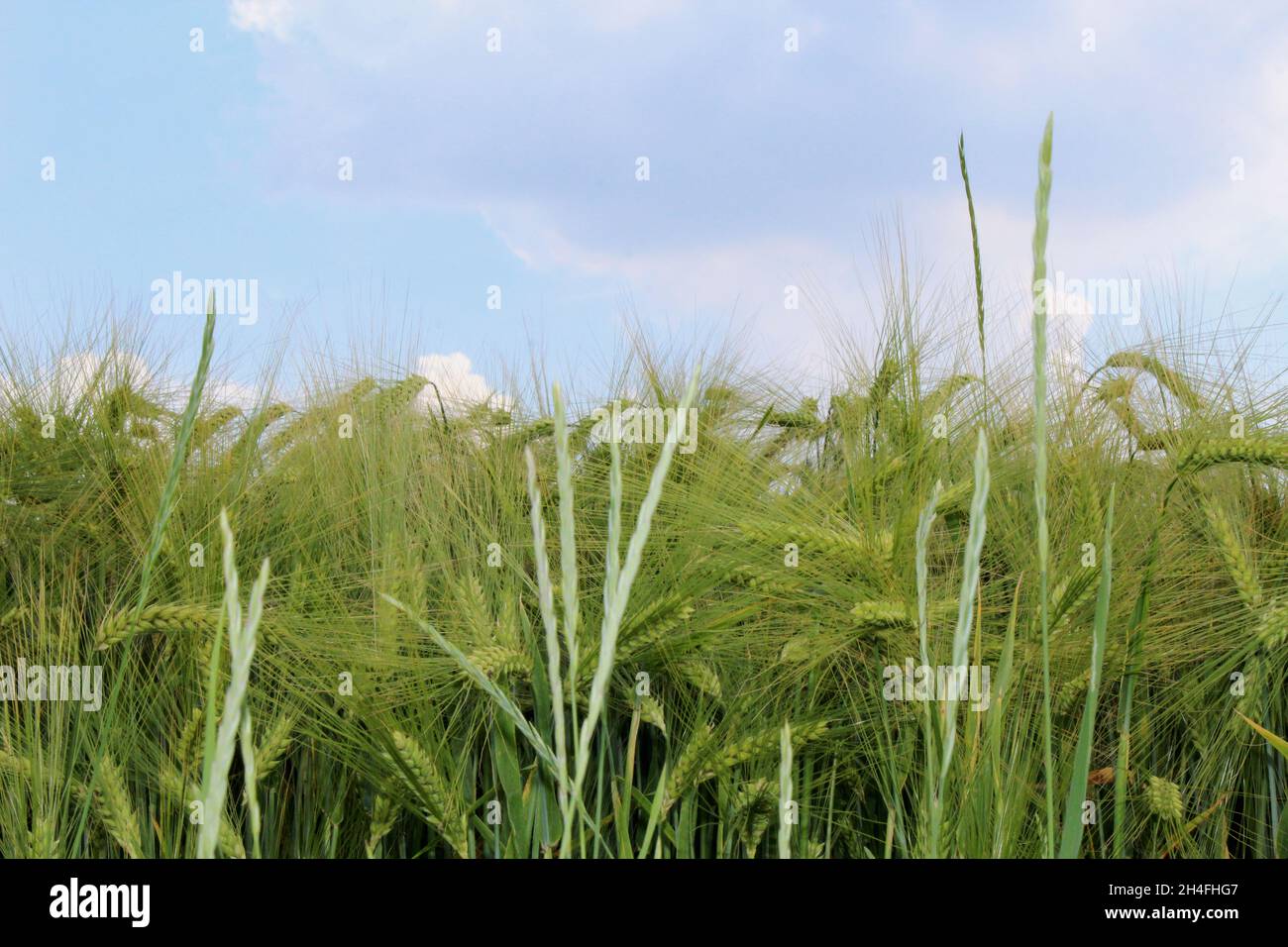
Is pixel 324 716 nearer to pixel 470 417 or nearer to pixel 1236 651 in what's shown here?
pixel 470 417

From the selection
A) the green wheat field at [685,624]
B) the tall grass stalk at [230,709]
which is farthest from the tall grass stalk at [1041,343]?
the green wheat field at [685,624]

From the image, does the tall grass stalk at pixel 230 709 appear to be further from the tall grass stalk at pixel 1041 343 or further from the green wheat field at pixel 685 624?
the green wheat field at pixel 685 624

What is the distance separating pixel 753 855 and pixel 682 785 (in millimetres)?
282

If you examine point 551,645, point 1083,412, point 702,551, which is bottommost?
point 551,645

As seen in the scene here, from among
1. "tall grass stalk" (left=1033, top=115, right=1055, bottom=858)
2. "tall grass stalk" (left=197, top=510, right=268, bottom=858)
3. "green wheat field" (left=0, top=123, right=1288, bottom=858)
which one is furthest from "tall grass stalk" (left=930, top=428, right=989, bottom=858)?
"green wheat field" (left=0, top=123, right=1288, bottom=858)

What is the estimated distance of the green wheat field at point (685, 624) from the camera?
5.31 ft

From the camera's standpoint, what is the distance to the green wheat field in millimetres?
1617

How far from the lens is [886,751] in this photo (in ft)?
5.64

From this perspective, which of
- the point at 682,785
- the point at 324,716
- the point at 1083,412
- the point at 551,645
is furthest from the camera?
the point at 1083,412

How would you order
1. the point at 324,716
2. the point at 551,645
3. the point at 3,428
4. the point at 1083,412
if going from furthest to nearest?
the point at 3,428 < the point at 1083,412 < the point at 324,716 < the point at 551,645

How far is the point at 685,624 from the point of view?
68.2 inches

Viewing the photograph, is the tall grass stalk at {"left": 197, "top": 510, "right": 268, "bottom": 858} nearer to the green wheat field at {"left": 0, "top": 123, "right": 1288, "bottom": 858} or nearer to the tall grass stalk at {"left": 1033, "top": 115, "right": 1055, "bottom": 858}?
the tall grass stalk at {"left": 1033, "top": 115, "right": 1055, "bottom": 858}

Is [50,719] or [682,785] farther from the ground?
[50,719]
